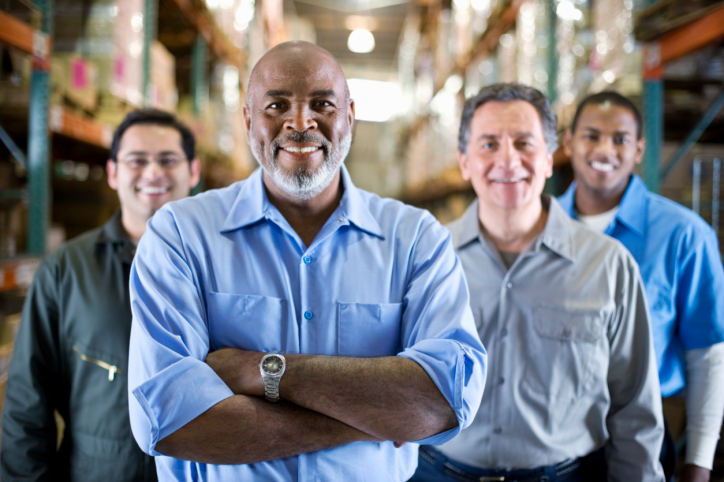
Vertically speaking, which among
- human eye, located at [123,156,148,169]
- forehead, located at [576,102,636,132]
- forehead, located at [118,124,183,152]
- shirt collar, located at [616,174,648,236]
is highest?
forehead, located at [576,102,636,132]

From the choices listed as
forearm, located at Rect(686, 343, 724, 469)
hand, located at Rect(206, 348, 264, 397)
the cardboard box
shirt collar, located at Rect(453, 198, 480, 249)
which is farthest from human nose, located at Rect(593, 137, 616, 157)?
the cardboard box

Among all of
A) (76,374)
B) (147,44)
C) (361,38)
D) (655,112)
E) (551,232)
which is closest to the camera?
(76,374)

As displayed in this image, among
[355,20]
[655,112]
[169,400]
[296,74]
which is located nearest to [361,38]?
[355,20]

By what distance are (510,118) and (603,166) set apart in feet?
2.24

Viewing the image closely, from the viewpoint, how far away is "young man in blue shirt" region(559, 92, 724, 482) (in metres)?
2.15

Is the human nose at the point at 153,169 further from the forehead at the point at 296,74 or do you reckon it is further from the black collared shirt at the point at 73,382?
the forehead at the point at 296,74

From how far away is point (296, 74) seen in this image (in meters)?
1.63

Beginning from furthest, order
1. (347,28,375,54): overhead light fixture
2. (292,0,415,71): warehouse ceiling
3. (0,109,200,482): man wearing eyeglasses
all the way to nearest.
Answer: (347,28,375,54): overhead light fixture
(292,0,415,71): warehouse ceiling
(0,109,200,482): man wearing eyeglasses

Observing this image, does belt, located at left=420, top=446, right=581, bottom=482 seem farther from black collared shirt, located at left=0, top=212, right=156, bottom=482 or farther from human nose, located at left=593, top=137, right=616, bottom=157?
A: human nose, located at left=593, top=137, right=616, bottom=157

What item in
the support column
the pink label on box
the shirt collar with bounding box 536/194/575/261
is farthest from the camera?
the support column

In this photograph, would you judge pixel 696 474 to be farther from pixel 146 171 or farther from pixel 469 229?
pixel 146 171

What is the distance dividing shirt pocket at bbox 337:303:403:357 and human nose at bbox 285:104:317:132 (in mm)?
565

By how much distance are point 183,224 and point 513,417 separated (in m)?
1.36

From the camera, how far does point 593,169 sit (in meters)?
2.54
